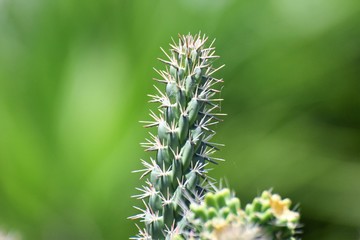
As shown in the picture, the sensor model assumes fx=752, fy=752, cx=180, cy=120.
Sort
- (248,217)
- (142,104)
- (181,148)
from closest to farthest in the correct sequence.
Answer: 1. (248,217)
2. (181,148)
3. (142,104)

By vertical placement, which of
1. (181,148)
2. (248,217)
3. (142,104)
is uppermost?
(142,104)

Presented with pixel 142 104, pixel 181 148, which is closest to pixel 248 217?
pixel 181 148

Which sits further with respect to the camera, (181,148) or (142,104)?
(142,104)

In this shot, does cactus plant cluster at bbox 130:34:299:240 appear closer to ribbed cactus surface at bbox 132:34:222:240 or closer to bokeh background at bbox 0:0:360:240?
ribbed cactus surface at bbox 132:34:222:240

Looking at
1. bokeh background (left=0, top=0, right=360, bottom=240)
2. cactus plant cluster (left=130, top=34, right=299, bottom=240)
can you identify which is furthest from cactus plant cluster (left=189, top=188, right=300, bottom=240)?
bokeh background (left=0, top=0, right=360, bottom=240)

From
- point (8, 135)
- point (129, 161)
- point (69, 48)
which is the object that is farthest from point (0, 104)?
point (129, 161)

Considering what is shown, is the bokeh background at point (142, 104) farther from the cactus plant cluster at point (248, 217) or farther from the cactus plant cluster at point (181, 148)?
the cactus plant cluster at point (248, 217)

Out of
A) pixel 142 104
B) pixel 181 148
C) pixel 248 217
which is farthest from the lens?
pixel 142 104

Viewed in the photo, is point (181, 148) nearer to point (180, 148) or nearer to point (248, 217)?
point (180, 148)
